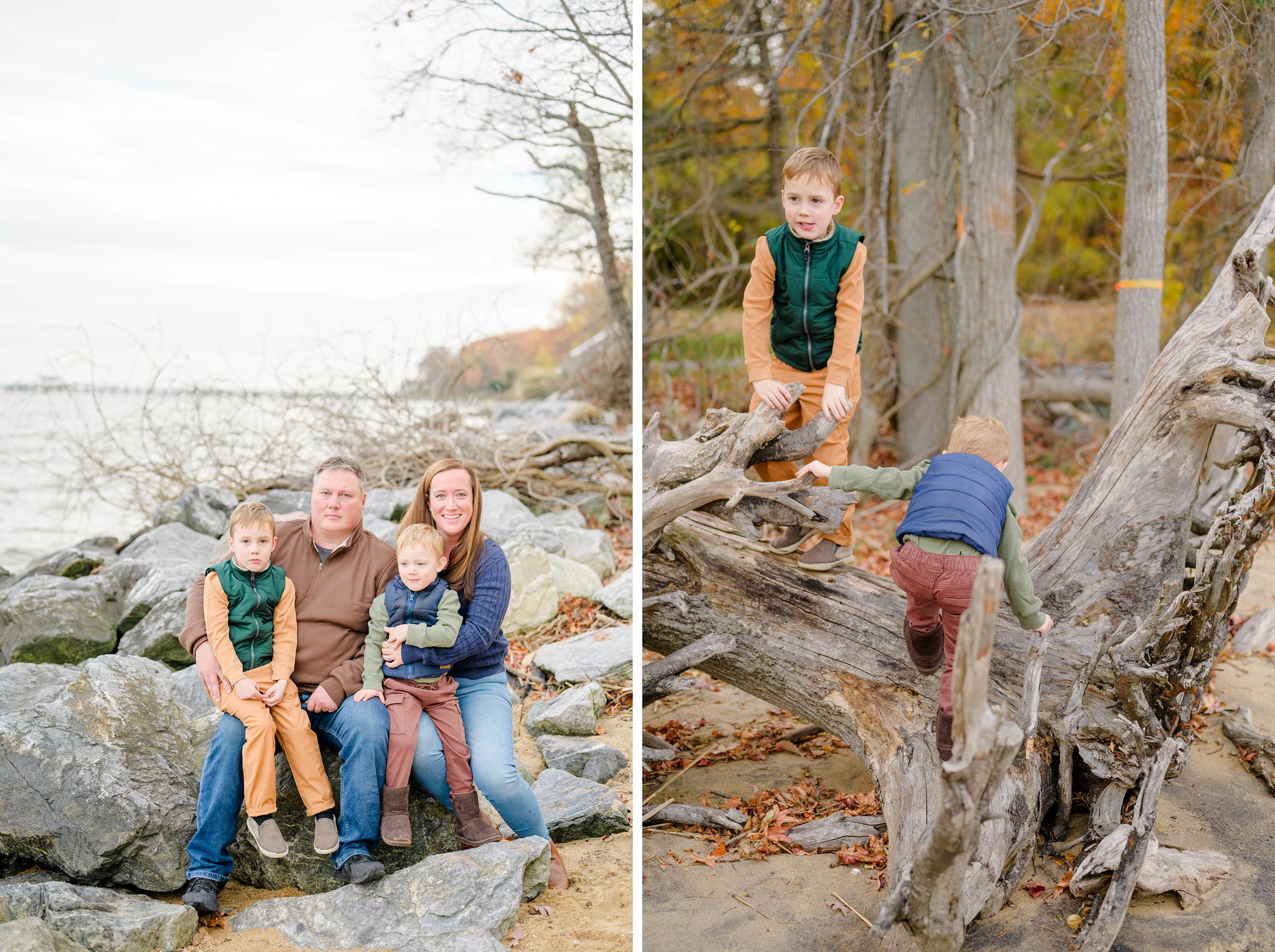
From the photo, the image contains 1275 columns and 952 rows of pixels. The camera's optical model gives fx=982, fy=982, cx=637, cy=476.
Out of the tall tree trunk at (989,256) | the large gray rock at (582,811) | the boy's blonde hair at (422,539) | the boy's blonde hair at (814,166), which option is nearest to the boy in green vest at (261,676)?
the boy's blonde hair at (422,539)

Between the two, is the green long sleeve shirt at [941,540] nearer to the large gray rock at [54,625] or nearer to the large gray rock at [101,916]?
the large gray rock at [101,916]

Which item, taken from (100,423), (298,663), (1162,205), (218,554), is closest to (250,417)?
(100,423)

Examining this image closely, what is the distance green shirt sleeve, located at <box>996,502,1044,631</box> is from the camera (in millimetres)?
3125

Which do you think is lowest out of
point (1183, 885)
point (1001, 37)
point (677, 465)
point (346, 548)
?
point (1183, 885)

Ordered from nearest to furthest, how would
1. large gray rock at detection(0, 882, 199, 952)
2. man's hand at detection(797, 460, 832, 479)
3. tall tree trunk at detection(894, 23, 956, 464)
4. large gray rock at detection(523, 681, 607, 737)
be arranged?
1. large gray rock at detection(0, 882, 199, 952)
2. man's hand at detection(797, 460, 832, 479)
3. large gray rock at detection(523, 681, 607, 737)
4. tall tree trunk at detection(894, 23, 956, 464)

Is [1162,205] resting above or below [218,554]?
above

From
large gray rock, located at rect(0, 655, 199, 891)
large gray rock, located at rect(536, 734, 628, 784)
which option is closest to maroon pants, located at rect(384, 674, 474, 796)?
large gray rock, located at rect(0, 655, 199, 891)

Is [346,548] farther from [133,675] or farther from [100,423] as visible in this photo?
[100,423]

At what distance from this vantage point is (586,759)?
13.5ft

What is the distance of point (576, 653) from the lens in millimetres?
5125

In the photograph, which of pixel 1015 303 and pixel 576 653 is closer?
pixel 576 653

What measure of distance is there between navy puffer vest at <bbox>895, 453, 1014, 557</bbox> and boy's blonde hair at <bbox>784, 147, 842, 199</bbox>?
1054mm

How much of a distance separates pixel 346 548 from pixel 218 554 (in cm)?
247

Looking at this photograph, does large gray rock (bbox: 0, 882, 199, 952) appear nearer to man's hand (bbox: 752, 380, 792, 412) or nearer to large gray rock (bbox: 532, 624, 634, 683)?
large gray rock (bbox: 532, 624, 634, 683)
